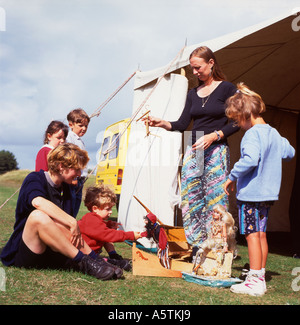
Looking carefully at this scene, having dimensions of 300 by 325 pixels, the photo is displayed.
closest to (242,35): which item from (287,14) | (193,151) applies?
(287,14)

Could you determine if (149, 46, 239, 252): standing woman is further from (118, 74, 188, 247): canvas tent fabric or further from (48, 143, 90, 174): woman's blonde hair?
(118, 74, 188, 247): canvas tent fabric

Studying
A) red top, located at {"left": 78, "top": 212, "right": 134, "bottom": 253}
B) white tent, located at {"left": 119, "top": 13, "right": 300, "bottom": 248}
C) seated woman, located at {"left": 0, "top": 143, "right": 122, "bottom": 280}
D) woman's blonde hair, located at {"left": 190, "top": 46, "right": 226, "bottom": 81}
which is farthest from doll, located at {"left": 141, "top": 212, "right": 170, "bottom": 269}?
woman's blonde hair, located at {"left": 190, "top": 46, "right": 226, "bottom": 81}

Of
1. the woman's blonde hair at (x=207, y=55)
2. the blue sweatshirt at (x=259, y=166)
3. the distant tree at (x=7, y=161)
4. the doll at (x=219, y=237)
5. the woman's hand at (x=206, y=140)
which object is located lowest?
the doll at (x=219, y=237)

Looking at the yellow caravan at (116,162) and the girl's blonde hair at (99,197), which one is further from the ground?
the yellow caravan at (116,162)

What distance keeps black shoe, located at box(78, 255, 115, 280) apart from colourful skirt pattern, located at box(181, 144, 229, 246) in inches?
30.1

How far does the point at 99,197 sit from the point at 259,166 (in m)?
1.18

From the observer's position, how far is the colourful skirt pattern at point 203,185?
2842mm

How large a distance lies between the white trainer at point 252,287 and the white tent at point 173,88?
5.00 feet

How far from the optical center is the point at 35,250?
246 centimetres

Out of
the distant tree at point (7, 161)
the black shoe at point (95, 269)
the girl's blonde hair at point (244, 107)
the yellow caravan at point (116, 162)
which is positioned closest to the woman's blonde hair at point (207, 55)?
the girl's blonde hair at point (244, 107)

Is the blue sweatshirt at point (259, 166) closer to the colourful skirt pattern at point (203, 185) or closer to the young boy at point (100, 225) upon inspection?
the colourful skirt pattern at point (203, 185)

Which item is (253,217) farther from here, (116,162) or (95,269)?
(116,162)

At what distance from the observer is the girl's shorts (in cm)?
245

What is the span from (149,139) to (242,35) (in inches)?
56.5
